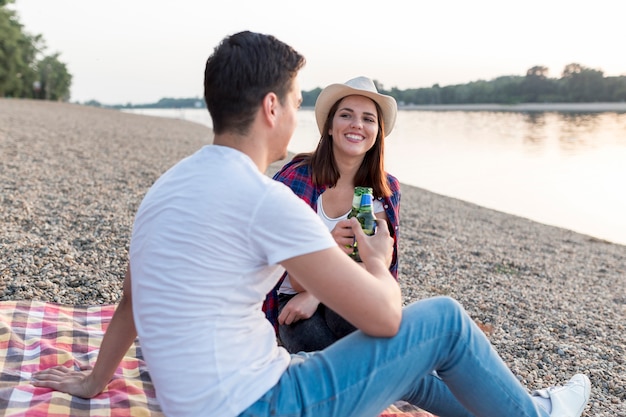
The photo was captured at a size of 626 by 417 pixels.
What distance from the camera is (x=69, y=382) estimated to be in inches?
96.3

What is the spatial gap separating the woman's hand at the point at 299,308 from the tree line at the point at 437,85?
3339 cm

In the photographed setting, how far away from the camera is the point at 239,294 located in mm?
1625

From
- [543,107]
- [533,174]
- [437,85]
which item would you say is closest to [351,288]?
[533,174]

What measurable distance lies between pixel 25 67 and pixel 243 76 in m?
52.9

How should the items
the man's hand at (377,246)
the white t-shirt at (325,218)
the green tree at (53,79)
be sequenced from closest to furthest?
the man's hand at (377,246), the white t-shirt at (325,218), the green tree at (53,79)

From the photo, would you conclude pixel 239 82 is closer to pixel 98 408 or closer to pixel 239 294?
pixel 239 294

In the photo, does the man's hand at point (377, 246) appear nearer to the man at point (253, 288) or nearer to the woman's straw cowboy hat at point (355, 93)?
the man at point (253, 288)

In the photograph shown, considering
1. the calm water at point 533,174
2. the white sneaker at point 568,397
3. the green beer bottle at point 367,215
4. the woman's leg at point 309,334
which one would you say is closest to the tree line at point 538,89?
the calm water at point 533,174

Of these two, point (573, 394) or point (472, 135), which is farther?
point (472, 135)

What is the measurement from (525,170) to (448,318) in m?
19.0

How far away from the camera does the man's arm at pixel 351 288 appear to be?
1561 millimetres

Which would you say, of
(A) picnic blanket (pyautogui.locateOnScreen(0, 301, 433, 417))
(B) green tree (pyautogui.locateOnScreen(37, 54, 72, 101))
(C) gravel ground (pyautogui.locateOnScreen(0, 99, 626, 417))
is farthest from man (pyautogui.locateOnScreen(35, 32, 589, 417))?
(B) green tree (pyautogui.locateOnScreen(37, 54, 72, 101))

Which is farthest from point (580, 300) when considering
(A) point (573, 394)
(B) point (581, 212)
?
(B) point (581, 212)

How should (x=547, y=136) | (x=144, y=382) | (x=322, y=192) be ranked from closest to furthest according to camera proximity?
(x=144, y=382), (x=322, y=192), (x=547, y=136)
